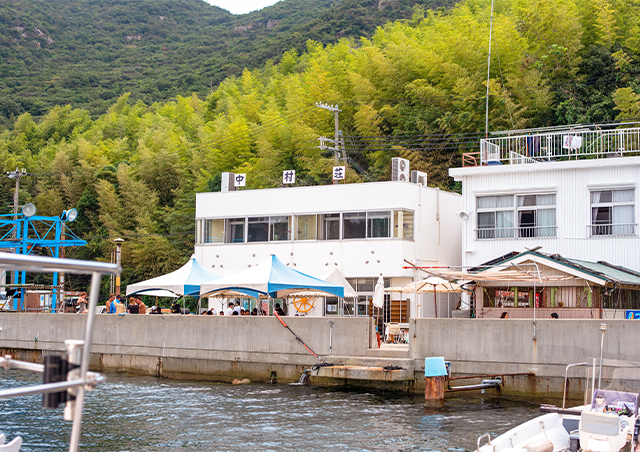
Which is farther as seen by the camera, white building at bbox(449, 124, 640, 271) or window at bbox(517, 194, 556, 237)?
window at bbox(517, 194, 556, 237)

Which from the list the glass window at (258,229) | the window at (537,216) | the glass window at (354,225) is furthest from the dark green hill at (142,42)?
the window at (537,216)

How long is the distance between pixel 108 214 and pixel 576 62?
108 feet

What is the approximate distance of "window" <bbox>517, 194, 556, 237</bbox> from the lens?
89.1 feet

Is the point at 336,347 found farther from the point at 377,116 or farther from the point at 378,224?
the point at 377,116

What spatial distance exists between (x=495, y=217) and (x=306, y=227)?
847cm

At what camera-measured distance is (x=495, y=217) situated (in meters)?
28.2

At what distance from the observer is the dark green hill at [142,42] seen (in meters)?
92.9

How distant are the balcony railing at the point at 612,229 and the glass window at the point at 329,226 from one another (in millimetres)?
10388

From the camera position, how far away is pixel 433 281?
76.9 ft

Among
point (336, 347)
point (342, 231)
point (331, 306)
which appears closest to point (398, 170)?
point (342, 231)

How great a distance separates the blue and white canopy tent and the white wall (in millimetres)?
6558

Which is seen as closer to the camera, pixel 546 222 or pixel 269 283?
pixel 269 283

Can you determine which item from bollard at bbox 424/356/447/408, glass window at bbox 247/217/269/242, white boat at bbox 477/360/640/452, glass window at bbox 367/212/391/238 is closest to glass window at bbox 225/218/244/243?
glass window at bbox 247/217/269/242

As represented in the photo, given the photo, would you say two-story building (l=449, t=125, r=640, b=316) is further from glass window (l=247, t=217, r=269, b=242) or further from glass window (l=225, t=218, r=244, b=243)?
glass window (l=225, t=218, r=244, b=243)
